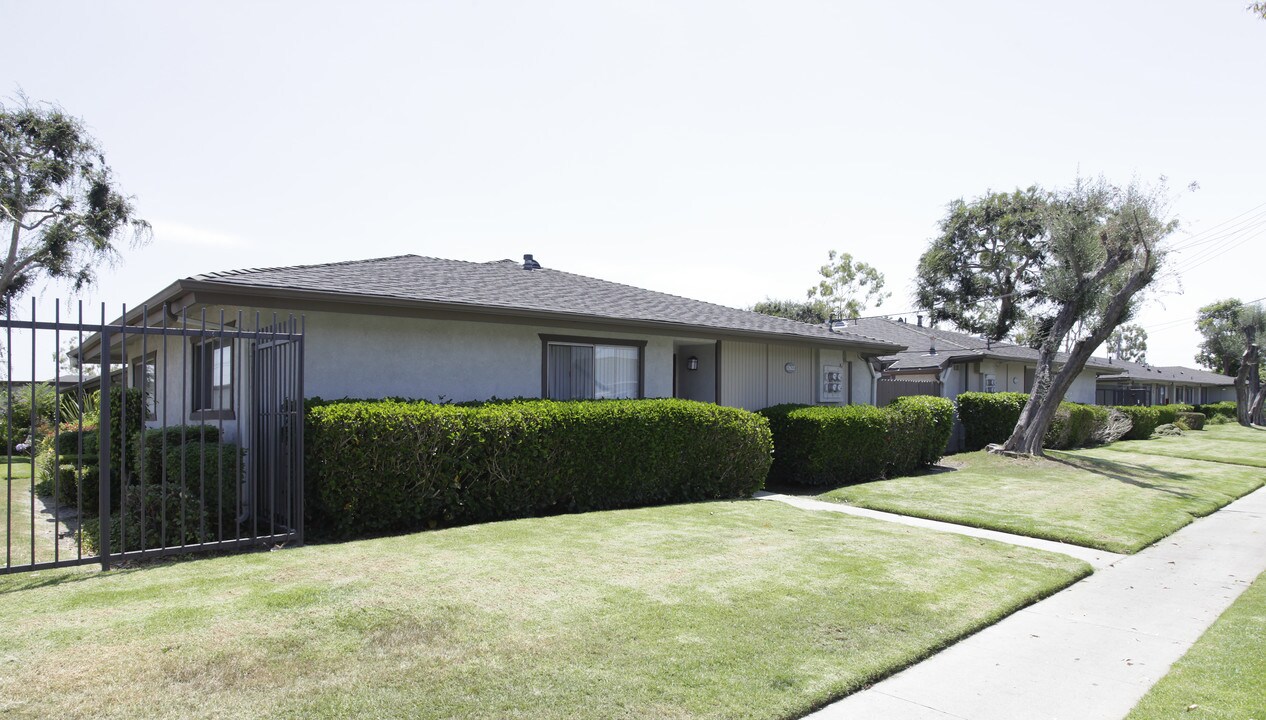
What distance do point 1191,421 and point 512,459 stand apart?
37.2 meters

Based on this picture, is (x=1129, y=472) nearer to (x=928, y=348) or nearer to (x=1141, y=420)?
(x=928, y=348)

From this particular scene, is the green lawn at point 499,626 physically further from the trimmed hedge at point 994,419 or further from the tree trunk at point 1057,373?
the trimmed hedge at point 994,419

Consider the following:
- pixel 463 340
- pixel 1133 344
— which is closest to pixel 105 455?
pixel 463 340

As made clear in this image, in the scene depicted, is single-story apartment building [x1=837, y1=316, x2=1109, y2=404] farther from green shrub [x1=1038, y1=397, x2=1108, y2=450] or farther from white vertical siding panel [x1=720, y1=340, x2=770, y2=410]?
white vertical siding panel [x1=720, y1=340, x2=770, y2=410]

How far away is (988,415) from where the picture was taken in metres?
20.4

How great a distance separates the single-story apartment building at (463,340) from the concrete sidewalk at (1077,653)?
585 centimetres

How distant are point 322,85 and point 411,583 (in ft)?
30.7

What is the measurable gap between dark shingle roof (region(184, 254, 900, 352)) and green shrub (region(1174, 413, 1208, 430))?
2431 centimetres

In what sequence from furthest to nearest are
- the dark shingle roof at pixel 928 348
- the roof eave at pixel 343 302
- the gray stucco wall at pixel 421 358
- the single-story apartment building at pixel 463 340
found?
the dark shingle roof at pixel 928 348 < the gray stucco wall at pixel 421 358 < the single-story apartment building at pixel 463 340 < the roof eave at pixel 343 302

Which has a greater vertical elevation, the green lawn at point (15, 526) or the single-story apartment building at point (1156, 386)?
the single-story apartment building at point (1156, 386)

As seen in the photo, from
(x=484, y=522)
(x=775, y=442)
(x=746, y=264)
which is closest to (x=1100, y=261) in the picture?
(x=775, y=442)

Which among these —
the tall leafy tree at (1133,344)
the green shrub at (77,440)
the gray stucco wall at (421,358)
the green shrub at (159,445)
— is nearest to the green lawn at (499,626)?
the green shrub at (159,445)

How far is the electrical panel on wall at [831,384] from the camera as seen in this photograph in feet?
55.4

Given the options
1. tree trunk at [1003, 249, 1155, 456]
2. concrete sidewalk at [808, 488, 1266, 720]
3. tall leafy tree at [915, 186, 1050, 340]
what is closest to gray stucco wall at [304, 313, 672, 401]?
concrete sidewalk at [808, 488, 1266, 720]
